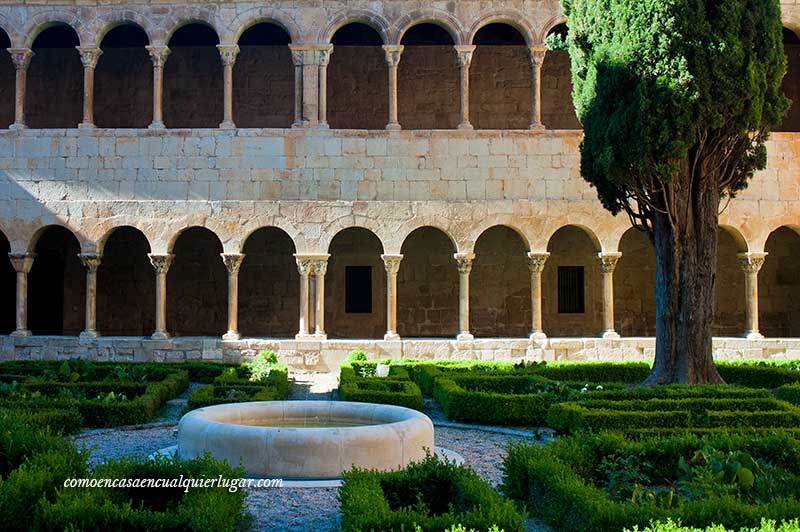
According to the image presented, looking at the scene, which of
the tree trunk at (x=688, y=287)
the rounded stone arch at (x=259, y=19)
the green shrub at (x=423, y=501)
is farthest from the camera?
the rounded stone arch at (x=259, y=19)

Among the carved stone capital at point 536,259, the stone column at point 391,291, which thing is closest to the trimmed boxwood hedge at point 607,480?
the carved stone capital at point 536,259

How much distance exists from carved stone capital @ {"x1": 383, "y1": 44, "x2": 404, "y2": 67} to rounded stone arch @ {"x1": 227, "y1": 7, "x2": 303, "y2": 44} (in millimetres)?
1800

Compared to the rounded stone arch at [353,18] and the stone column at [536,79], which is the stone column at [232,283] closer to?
the rounded stone arch at [353,18]

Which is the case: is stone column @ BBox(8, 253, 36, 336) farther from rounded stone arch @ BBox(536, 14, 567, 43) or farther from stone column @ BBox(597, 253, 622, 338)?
stone column @ BBox(597, 253, 622, 338)

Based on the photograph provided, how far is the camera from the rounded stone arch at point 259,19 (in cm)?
1766

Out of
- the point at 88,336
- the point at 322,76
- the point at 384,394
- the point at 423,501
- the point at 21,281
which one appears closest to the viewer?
the point at 423,501

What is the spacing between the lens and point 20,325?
17312mm

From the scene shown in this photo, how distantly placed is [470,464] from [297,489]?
209 centimetres

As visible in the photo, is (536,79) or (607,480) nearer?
(607,480)

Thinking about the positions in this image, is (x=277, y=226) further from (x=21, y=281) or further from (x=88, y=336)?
(x=21, y=281)

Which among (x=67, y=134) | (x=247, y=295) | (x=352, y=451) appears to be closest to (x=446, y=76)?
(x=247, y=295)

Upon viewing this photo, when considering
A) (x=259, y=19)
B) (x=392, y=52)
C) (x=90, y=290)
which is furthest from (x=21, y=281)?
(x=392, y=52)

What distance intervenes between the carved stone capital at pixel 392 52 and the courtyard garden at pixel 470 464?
757 cm

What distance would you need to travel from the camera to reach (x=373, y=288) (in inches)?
821
